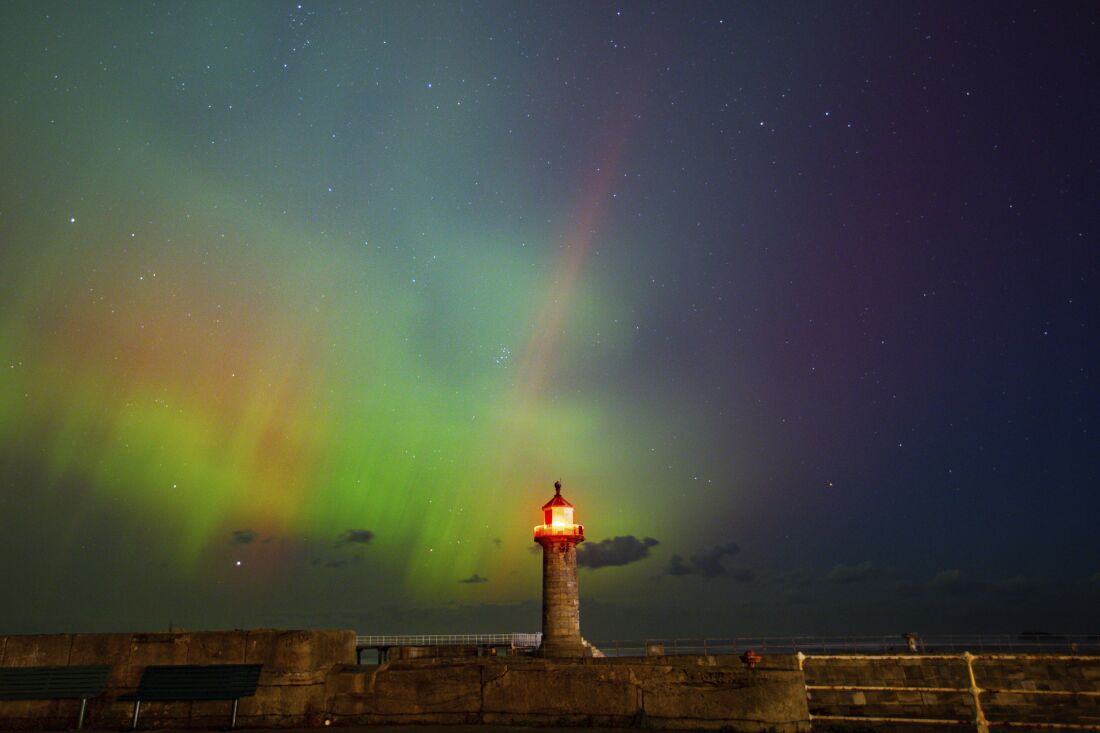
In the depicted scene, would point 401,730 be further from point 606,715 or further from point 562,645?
point 562,645

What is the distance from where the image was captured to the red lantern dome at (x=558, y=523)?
107 feet

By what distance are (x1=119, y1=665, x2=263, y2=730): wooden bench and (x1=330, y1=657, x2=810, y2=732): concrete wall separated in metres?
1.13

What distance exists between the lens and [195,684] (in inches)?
356

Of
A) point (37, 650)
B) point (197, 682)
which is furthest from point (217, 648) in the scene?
point (37, 650)

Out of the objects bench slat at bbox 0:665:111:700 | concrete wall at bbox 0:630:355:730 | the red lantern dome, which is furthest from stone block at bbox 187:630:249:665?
the red lantern dome

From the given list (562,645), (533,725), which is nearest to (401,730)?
(533,725)

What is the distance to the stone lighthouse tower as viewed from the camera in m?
31.5

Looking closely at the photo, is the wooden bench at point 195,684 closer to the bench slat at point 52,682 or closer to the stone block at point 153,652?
the stone block at point 153,652

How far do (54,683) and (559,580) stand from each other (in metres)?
24.8

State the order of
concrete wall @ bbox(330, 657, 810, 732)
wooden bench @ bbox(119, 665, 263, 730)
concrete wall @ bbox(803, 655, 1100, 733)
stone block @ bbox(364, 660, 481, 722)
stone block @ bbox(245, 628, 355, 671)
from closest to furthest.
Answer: concrete wall @ bbox(330, 657, 810, 732) → wooden bench @ bbox(119, 665, 263, 730) → stone block @ bbox(364, 660, 481, 722) → stone block @ bbox(245, 628, 355, 671) → concrete wall @ bbox(803, 655, 1100, 733)

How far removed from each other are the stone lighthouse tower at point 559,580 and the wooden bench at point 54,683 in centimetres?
2431

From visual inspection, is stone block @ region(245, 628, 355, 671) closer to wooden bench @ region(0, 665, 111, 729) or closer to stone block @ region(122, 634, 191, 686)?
stone block @ region(122, 634, 191, 686)

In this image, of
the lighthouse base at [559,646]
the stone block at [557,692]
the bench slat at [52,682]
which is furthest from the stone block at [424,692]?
the lighthouse base at [559,646]

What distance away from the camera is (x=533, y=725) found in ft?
28.7
